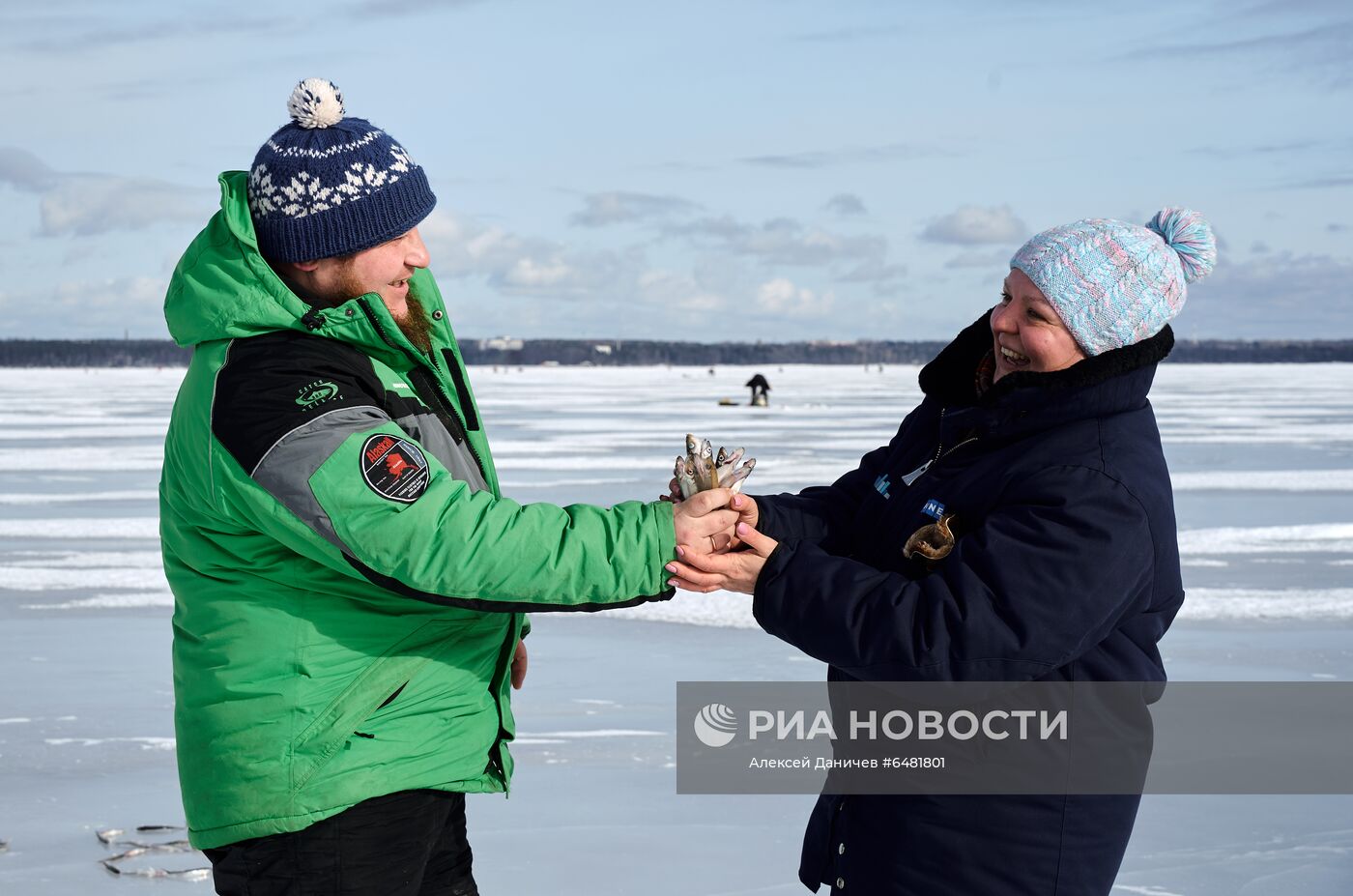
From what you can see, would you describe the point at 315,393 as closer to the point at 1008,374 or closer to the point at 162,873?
the point at 1008,374

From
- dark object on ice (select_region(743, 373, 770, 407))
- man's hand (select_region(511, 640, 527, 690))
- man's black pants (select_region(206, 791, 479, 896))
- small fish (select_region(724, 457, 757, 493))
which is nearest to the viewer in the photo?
man's black pants (select_region(206, 791, 479, 896))

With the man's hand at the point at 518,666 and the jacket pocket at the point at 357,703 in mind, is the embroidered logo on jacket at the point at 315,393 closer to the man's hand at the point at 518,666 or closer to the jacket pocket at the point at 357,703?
the jacket pocket at the point at 357,703

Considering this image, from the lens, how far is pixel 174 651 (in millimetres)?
2250

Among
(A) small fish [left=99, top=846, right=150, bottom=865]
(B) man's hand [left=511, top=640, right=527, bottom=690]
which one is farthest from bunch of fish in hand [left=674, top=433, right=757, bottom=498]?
(A) small fish [left=99, top=846, right=150, bottom=865]

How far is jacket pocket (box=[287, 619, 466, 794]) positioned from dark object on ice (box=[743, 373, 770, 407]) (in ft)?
96.1

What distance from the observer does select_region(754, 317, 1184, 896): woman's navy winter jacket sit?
2.03m

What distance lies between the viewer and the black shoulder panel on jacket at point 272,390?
1.98 meters

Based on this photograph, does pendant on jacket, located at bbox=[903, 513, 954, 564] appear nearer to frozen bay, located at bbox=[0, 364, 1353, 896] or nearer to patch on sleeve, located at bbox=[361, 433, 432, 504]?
patch on sleeve, located at bbox=[361, 433, 432, 504]

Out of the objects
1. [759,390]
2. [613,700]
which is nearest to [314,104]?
[613,700]

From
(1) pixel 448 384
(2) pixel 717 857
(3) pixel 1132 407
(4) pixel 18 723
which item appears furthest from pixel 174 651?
(4) pixel 18 723

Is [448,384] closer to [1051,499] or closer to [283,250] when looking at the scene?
[283,250]

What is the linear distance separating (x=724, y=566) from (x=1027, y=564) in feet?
1.72

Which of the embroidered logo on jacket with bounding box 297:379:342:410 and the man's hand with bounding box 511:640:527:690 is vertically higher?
the embroidered logo on jacket with bounding box 297:379:342:410

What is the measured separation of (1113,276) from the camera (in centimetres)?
220
